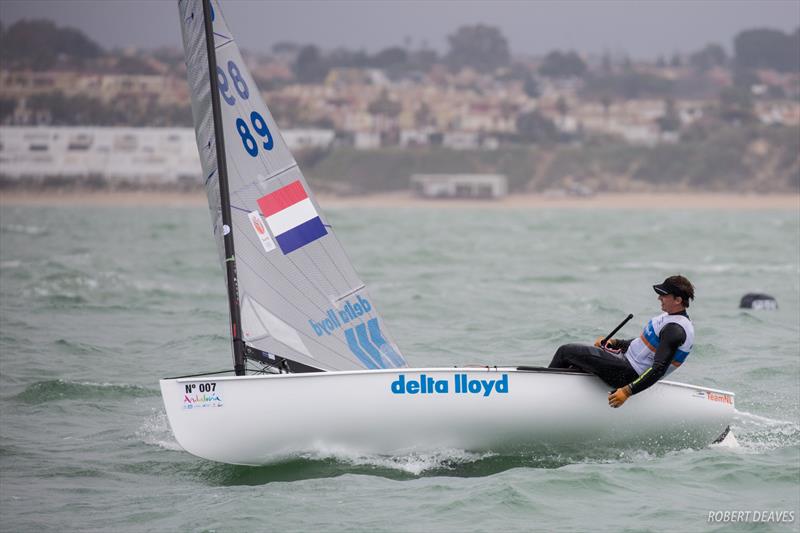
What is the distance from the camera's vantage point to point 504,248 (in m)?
32.2

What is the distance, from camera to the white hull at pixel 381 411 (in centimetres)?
734

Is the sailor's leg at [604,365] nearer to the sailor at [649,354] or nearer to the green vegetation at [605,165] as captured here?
the sailor at [649,354]

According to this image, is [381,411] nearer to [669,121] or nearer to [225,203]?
[225,203]

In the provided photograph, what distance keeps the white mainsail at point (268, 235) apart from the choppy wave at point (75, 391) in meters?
2.52

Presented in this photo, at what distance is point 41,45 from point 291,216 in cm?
12158

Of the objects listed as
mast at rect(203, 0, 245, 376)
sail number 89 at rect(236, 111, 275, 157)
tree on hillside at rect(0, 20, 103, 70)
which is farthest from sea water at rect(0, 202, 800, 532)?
tree on hillside at rect(0, 20, 103, 70)

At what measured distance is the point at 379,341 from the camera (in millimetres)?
8297

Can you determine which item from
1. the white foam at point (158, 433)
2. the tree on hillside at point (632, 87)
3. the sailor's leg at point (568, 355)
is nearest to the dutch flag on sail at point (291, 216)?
the white foam at point (158, 433)

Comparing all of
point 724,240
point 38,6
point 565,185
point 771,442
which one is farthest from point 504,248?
point 38,6

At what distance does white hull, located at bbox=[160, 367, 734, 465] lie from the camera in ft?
24.1

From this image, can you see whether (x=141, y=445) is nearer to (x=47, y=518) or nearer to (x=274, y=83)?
(x=47, y=518)

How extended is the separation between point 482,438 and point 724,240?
1194 inches

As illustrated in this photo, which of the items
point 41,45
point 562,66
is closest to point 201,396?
point 41,45

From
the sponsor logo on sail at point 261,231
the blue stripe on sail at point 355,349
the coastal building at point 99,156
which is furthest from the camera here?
the coastal building at point 99,156
